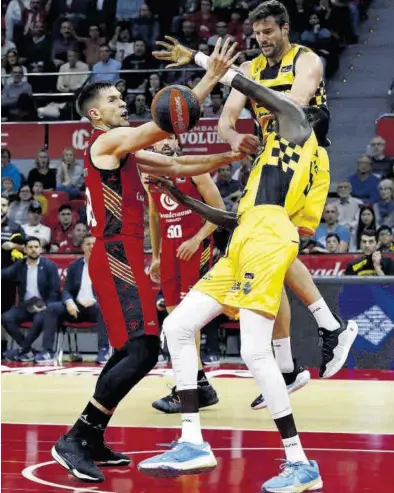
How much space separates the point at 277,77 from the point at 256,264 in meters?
1.59

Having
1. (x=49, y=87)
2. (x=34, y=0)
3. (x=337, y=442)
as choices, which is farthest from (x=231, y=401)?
(x=34, y=0)

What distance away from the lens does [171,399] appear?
7.79 m

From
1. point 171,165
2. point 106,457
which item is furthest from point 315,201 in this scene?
point 106,457

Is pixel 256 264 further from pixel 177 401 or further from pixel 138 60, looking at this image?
pixel 138 60

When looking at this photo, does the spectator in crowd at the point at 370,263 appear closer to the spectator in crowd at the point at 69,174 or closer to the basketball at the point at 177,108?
the spectator in crowd at the point at 69,174

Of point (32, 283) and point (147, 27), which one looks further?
point (147, 27)

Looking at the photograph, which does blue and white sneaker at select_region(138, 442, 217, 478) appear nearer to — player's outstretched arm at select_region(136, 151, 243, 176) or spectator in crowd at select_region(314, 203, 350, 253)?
player's outstretched arm at select_region(136, 151, 243, 176)

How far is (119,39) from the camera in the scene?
1841cm

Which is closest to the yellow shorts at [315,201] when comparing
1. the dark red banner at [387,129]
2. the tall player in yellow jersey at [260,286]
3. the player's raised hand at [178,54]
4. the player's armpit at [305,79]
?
the player's armpit at [305,79]

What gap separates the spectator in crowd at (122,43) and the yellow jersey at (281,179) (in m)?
13.3

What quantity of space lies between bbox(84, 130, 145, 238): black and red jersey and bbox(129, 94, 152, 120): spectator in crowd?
993 cm

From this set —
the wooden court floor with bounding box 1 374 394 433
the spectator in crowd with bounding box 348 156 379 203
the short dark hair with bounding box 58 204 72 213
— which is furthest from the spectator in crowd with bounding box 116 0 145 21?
the wooden court floor with bounding box 1 374 394 433

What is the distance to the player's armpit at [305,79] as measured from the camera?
5754 millimetres

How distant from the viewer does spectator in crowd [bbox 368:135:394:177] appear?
48.8 feet
